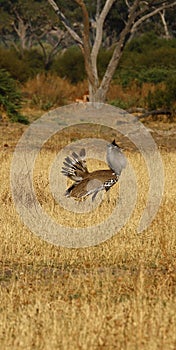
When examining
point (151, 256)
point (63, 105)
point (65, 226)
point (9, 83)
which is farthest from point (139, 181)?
point (63, 105)

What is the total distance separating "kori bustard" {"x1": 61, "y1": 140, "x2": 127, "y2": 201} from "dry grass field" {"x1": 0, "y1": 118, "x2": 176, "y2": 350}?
0.98ft

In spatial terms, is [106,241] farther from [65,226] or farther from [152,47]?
[152,47]

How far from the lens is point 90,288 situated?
607 centimetres

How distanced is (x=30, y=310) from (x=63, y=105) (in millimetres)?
22683

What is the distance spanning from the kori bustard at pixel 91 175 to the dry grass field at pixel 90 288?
30 centimetres

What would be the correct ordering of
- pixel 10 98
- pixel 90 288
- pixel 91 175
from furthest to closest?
pixel 10 98
pixel 91 175
pixel 90 288

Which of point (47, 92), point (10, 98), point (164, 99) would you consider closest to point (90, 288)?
point (10, 98)

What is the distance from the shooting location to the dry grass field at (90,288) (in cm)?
491

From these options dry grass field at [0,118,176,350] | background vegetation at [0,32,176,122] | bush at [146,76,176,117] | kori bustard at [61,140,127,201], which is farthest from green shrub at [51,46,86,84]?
dry grass field at [0,118,176,350]

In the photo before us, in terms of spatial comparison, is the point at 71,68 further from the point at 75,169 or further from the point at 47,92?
the point at 75,169

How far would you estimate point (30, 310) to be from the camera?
543 centimetres

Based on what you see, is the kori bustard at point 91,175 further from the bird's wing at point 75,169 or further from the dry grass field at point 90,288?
the dry grass field at point 90,288

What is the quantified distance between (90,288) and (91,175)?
3.98 metres

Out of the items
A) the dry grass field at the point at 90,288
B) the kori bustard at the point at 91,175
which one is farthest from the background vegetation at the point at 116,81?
the dry grass field at the point at 90,288
